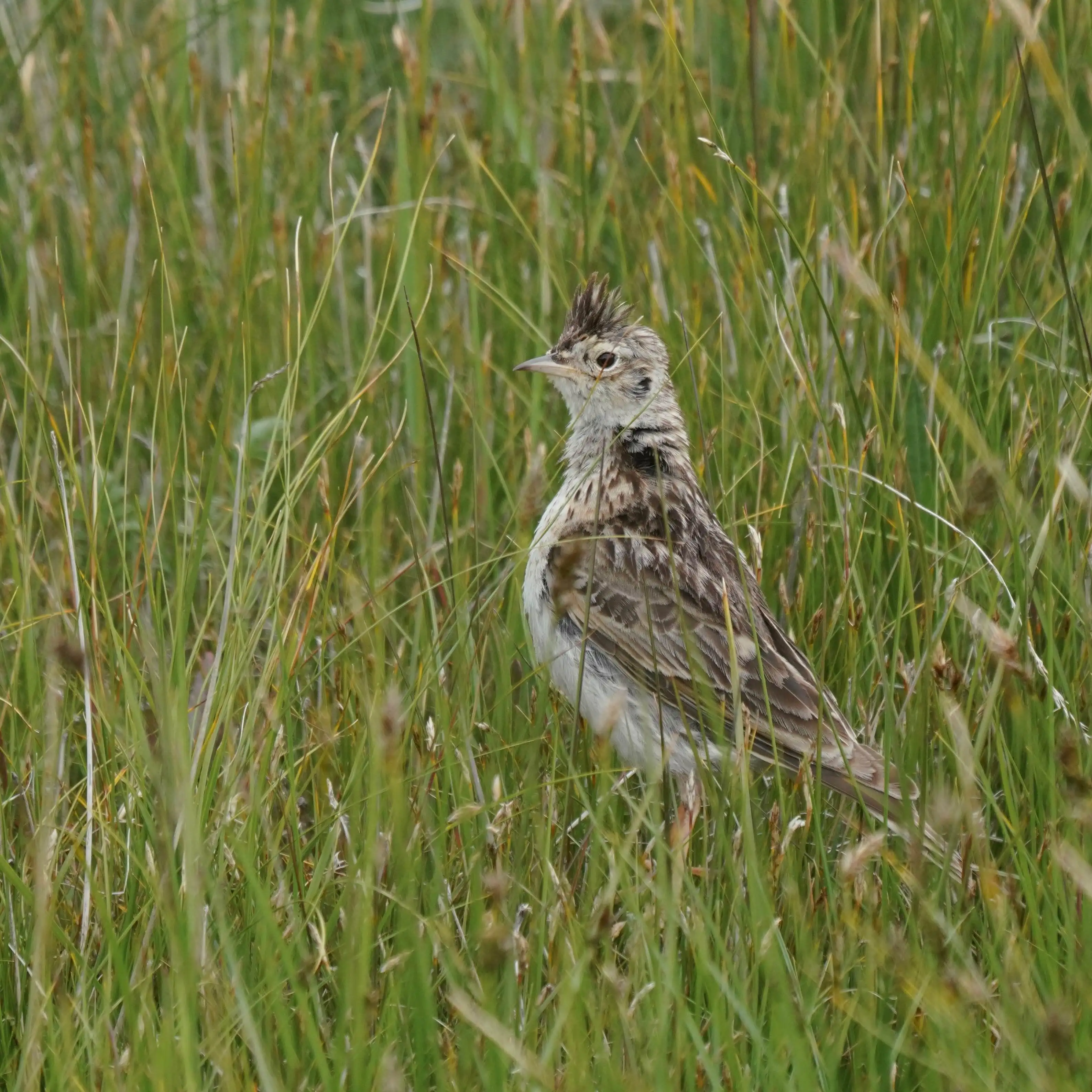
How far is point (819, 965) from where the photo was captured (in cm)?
336

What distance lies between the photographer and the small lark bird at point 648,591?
4129 mm

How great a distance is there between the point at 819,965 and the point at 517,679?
1.53 meters

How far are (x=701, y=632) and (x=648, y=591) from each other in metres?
0.49

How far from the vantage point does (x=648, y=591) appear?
4031 mm

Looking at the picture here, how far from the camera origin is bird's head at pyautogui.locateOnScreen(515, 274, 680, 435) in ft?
15.7

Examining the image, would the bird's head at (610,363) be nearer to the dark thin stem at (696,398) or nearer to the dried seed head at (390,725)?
the dark thin stem at (696,398)

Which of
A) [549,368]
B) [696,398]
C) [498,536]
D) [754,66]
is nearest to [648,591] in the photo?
[696,398]

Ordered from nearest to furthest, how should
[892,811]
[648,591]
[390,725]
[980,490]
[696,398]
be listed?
1. [390,725]
2. [980,490]
3. [892,811]
4. [648,591]
5. [696,398]

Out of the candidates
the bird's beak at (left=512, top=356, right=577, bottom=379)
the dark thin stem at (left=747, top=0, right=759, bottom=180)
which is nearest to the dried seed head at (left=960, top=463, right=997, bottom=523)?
the bird's beak at (left=512, top=356, right=577, bottom=379)

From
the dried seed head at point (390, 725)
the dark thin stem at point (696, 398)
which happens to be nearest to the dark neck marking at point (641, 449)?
the dark thin stem at point (696, 398)

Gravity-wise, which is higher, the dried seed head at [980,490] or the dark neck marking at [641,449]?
the dried seed head at [980,490]

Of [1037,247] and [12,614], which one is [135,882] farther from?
[1037,247]

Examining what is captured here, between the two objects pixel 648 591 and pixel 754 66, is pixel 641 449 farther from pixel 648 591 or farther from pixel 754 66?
pixel 754 66

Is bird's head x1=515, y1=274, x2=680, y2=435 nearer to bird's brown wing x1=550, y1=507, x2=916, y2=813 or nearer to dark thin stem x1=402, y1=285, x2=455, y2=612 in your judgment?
bird's brown wing x1=550, y1=507, x2=916, y2=813
